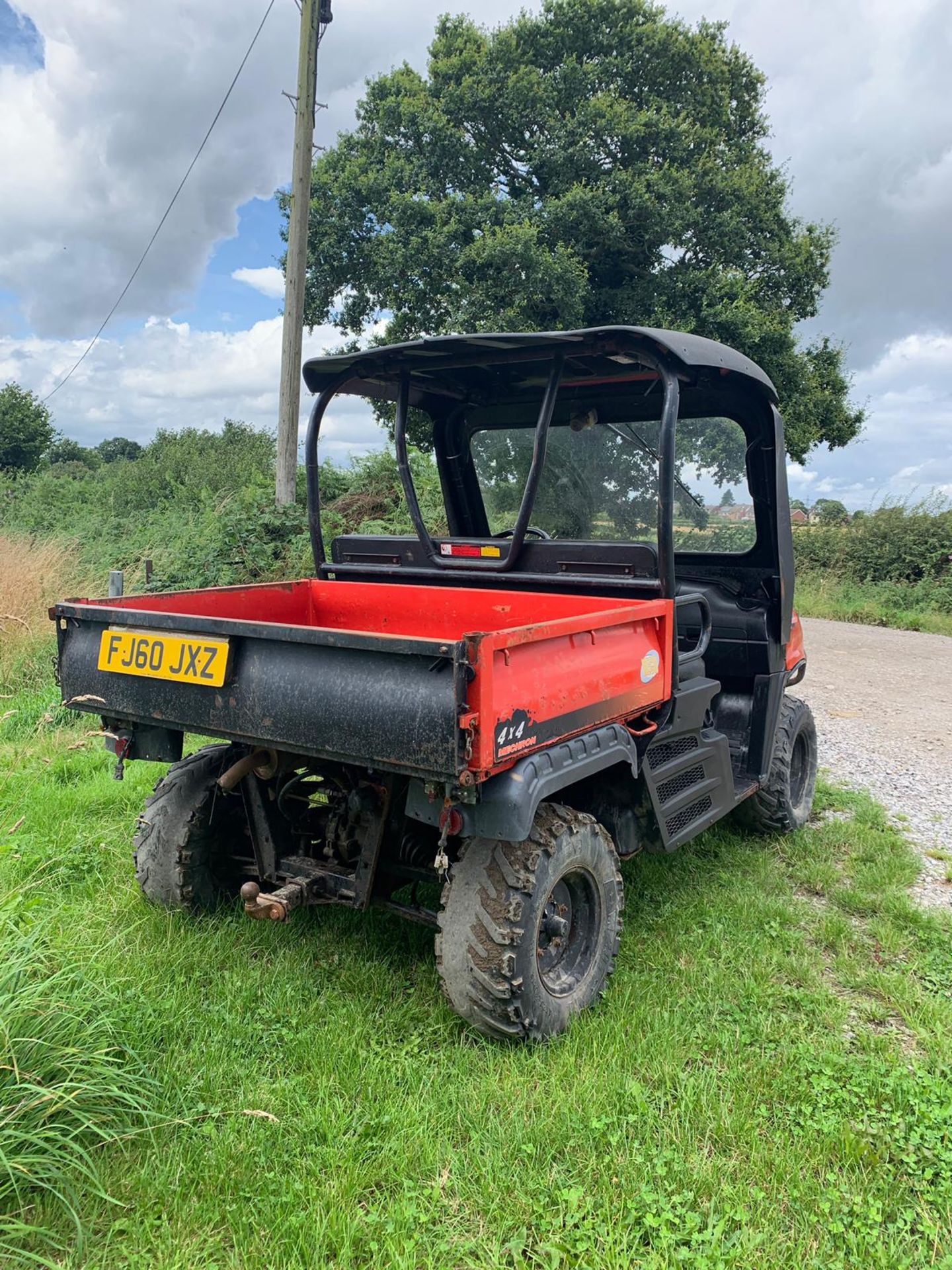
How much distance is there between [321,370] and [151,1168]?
305 cm

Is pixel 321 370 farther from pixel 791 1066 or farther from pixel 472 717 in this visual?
pixel 791 1066

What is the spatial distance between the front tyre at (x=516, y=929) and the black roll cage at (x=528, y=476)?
106 cm

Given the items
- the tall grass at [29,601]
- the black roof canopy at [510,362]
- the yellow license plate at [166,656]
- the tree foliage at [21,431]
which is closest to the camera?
the yellow license plate at [166,656]

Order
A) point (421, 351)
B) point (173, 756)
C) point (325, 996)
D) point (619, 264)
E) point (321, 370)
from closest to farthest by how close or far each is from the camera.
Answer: point (325, 996)
point (173, 756)
point (421, 351)
point (321, 370)
point (619, 264)

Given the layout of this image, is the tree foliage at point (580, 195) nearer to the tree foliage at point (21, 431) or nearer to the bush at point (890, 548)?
the bush at point (890, 548)

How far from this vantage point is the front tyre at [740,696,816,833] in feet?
15.0

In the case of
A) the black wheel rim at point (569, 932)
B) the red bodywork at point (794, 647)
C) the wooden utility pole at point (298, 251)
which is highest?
the wooden utility pole at point (298, 251)

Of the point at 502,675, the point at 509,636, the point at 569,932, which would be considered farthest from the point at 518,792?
the point at 569,932

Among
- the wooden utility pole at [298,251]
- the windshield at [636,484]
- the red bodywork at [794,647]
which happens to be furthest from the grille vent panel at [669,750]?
the wooden utility pole at [298,251]

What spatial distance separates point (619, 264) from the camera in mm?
16094

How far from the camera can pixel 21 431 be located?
2469cm

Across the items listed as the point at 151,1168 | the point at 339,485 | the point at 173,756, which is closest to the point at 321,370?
the point at 173,756

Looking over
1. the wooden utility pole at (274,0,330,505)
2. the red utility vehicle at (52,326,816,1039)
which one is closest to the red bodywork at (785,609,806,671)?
the red utility vehicle at (52,326,816,1039)

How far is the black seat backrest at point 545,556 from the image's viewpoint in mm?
3477
